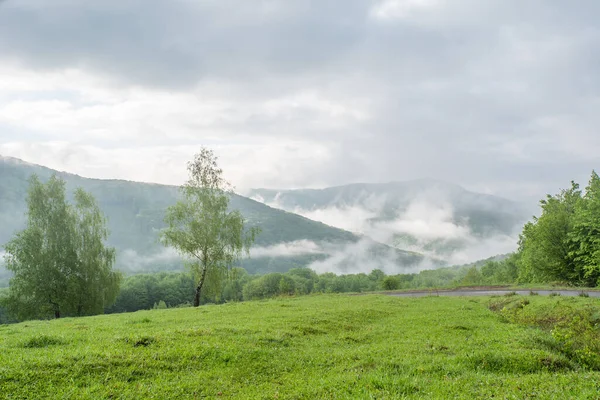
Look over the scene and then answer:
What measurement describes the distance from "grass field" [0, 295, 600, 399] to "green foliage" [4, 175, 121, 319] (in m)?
39.0

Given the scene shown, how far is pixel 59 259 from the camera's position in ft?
174

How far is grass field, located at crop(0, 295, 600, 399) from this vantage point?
11672 mm

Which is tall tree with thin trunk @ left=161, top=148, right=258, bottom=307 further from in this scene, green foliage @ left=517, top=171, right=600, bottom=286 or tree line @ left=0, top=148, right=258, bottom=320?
green foliage @ left=517, top=171, right=600, bottom=286

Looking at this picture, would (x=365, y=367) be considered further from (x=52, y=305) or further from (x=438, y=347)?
(x=52, y=305)

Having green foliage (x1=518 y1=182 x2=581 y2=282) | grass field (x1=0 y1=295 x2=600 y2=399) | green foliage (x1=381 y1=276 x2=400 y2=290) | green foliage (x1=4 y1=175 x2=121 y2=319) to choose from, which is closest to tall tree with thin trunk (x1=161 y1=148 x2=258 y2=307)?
green foliage (x1=4 y1=175 x2=121 y2=319)

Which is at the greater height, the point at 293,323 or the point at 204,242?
the point at 204,242

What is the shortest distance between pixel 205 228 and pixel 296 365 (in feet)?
126

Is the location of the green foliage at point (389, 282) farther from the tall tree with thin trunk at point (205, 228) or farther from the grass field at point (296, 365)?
the grass field at point (296, 365)

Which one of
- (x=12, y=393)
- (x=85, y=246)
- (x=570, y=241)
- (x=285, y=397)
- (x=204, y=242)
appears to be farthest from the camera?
(x=570, y=241)

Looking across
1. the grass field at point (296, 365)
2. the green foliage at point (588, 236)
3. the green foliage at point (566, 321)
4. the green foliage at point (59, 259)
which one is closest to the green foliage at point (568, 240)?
the green foliage at point (588, 236)

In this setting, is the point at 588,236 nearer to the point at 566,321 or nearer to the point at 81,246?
the point at 566,321

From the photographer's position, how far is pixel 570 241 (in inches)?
2373

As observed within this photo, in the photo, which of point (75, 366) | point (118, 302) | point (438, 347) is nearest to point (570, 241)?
point (438, 347)

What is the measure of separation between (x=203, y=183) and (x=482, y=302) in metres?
38.2
